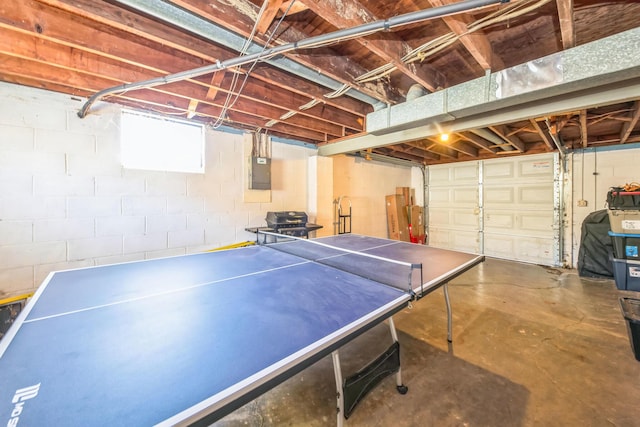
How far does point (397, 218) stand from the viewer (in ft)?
19.6

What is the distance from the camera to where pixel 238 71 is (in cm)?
211

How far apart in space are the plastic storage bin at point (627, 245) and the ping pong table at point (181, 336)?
9.99 feet

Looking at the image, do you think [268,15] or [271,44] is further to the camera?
[271,44]

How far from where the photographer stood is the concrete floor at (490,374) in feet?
5.05

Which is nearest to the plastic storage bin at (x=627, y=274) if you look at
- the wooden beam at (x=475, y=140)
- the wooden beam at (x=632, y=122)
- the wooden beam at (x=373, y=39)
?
the wooden beam at (x=632, y=122)

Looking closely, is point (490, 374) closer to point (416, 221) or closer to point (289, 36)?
point (289, 36)

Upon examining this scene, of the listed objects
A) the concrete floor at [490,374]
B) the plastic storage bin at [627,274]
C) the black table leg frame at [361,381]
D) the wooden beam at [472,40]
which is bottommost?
the concrete floor at [490,374]

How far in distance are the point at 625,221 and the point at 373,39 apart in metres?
3.87

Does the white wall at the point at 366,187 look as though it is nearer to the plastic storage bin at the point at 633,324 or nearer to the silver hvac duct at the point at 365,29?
the silver hvac duct at the point at 365,29

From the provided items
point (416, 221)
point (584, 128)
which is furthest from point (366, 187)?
point (584, 128)

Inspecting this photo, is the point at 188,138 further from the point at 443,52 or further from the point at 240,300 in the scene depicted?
the point at 443,52

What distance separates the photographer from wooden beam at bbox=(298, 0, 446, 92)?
1391 millimetres

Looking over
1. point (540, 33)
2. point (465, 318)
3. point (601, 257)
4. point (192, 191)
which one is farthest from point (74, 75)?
point (601, 257)

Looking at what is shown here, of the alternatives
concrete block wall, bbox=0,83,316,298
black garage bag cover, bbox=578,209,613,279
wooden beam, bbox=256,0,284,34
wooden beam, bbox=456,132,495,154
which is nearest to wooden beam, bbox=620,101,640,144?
black garage bag cover, bbox=578,209,613,279
